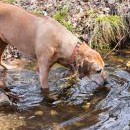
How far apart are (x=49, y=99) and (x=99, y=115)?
108 cm

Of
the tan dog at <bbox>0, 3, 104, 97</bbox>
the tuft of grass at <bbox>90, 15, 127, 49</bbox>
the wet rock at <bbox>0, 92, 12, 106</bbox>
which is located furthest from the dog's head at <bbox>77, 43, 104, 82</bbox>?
the tuft of grass at <bbox>90, 15, 127, 49</bbox>

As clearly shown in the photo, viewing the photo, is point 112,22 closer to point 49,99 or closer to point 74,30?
point 74,30

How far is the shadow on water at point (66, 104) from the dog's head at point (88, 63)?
45 cm

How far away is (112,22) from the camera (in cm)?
984

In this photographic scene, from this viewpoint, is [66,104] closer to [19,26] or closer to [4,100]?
[4,100]

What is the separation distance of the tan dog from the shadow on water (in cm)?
39

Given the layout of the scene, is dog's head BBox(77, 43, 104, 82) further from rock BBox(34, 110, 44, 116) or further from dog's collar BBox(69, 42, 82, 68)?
rock BBox(34, 110, 44, 116)

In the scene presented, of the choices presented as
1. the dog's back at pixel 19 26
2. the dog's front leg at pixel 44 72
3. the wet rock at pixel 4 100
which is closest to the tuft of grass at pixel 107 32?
the dog's back at pixel 19 26

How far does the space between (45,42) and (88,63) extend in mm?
838

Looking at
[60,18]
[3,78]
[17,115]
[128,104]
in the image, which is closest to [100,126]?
[128,104]

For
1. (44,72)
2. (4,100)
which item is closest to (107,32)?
(44,72)

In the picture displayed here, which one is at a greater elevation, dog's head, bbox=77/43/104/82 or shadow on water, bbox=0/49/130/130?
dog's head, bbox=77/43/104/82

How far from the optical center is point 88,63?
7.14 metres

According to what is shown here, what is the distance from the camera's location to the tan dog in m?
7.18
